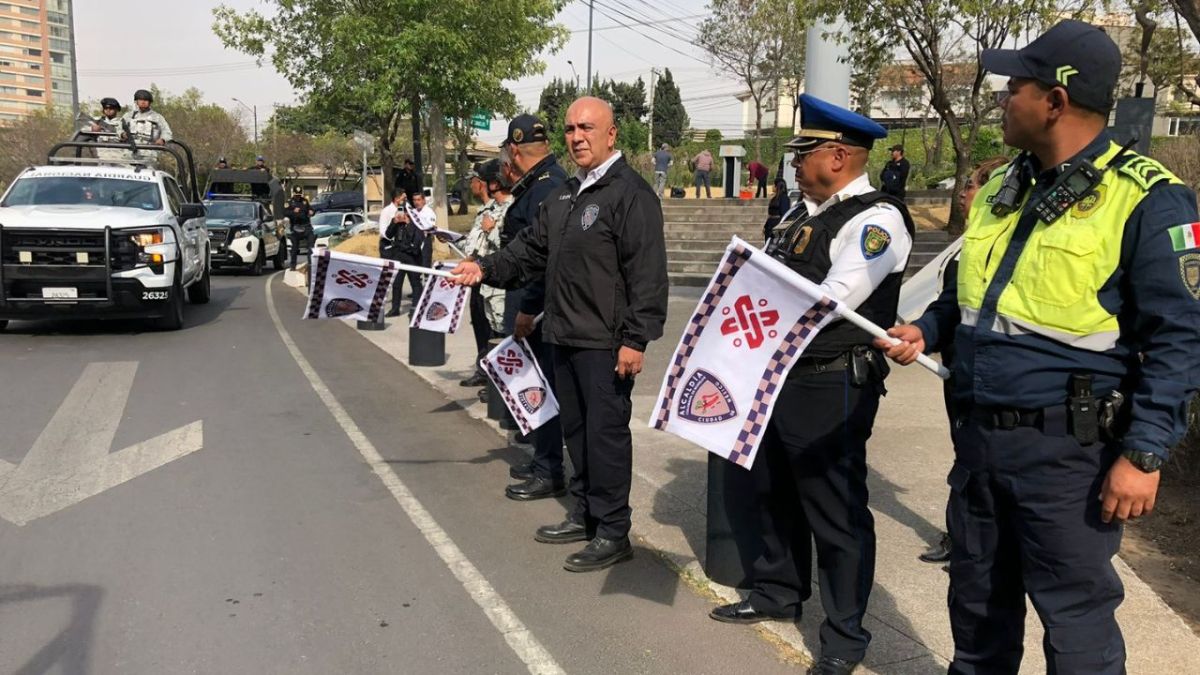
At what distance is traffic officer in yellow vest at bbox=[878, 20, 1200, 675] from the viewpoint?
213 cm

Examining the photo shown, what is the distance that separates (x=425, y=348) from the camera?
9328 millimetres

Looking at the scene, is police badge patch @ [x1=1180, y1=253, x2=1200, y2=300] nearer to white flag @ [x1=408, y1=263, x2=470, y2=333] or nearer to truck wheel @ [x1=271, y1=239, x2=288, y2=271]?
white flag @ [x1=408, y1=263, x2=470, y2=333]

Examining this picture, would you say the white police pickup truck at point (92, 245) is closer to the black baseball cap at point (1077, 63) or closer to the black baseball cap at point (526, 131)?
the black baseball cap at point (526, 131)

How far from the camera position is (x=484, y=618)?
3691 mm

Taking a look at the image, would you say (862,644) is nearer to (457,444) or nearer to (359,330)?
(457,444)

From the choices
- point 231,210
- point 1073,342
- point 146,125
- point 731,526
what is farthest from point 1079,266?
point 231,210

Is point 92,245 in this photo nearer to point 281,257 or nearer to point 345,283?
point 345,283

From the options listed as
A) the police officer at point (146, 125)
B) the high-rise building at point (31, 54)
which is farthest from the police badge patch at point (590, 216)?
the high-rise building at point (31, 54)

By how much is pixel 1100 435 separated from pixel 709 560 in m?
2.13

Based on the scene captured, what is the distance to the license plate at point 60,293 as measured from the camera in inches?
398

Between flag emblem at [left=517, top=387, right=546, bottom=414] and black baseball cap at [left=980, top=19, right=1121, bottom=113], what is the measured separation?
3.14 metres


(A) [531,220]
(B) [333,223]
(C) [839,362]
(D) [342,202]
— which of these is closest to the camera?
(C) [839,362]

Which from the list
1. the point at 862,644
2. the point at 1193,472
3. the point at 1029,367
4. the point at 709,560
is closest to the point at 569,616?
the point at 709,560

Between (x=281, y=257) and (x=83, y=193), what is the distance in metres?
12.3
